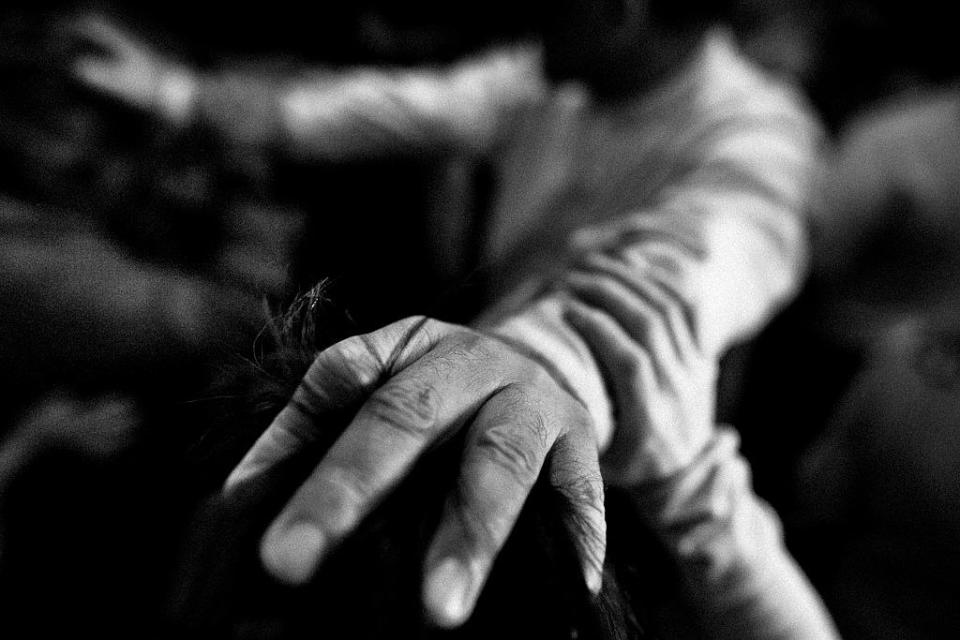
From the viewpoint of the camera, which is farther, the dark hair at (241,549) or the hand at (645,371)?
the hand at (645,371)

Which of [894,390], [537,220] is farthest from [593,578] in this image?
[537,220]

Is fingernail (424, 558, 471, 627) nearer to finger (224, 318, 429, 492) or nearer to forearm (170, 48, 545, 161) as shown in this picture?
finger (224, 318, 429, 492)

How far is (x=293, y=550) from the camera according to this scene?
165 millimetres

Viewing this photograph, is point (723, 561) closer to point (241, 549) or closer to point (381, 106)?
point (241, 549)

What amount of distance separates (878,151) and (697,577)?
0.67m

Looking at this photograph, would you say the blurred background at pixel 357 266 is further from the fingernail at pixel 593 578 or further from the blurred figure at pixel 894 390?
the fingernail at pixel 593 578

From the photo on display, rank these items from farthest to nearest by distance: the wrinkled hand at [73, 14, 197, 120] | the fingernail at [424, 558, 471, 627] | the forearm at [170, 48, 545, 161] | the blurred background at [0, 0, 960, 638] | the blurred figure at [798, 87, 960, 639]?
the forearm at [170, 48, 545, 161] → the wrinkled hand at [73, 14, 197, 120] → the blurred figure at [798, 87, 960, 639] → the blurred background at [0, 0, 960, 638] → the fingernail at [424, 558, 471, 627]

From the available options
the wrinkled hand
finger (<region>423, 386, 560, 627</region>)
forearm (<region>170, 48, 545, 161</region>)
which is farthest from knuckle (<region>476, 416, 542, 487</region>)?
forearm (<region>170, 48, 545, 161</region>)

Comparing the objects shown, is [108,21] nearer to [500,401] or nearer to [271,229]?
[271,229]

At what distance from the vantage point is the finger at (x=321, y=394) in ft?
0.65

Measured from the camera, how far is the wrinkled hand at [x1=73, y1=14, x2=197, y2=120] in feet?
1.97

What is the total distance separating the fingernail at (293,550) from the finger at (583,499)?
0.28ft

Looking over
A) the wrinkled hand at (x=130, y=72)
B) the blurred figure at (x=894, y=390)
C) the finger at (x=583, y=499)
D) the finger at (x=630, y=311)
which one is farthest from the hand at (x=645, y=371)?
the wrinkled hand at (x=130, y=72)

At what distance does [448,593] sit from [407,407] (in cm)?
6
